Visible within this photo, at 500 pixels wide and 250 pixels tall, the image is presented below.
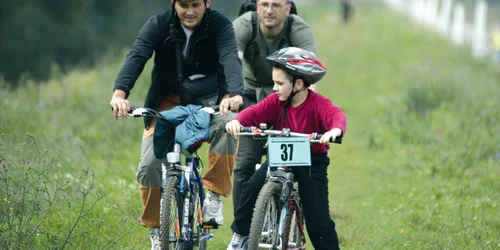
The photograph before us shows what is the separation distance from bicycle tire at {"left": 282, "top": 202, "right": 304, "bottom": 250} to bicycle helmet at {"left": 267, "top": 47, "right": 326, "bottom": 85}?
0.91m

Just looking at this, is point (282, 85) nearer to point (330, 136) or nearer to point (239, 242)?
point (330, 136)

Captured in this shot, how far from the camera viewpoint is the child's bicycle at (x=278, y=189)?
5469 mm

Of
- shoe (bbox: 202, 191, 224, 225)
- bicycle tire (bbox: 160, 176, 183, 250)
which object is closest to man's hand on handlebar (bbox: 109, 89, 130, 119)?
bicycle tire (bbox: 160, 176, 183, 250)

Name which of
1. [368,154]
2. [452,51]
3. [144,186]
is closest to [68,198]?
[144,186]

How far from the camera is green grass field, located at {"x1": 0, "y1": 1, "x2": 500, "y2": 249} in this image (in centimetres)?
691

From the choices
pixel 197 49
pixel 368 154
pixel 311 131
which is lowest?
pixel 368 154

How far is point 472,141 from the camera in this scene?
11086mm

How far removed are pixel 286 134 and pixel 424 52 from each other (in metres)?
20.0

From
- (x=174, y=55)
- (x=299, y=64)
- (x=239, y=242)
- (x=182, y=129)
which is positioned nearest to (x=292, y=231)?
(x=239, y=242)

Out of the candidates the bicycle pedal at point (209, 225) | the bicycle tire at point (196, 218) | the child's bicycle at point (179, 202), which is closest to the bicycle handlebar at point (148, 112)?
the child's bicycle at point (179, 202)

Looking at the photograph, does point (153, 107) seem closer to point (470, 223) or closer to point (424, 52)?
point (470, 223)

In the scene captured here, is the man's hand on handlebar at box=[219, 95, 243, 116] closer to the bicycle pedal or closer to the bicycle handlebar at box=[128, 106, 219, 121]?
the bicycle handlebar at box=[128, 106, 219, 121]

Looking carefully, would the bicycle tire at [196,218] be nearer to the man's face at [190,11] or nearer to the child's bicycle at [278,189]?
the child's bicycle at [278,189]

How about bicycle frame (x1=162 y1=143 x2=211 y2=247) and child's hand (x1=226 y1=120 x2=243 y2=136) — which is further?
bicycle frame (x1=162 y1=143 x2=211 y2=247)
